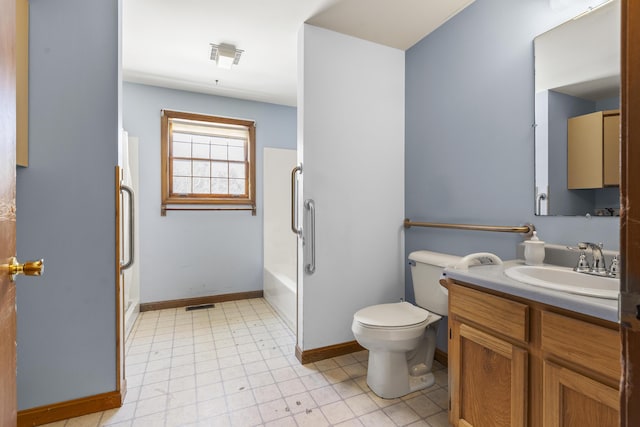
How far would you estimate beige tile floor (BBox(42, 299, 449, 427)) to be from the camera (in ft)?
5.22

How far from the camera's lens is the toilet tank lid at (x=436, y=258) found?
74.0 inches

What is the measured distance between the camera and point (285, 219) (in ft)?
12.4

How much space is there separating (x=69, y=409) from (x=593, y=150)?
285 centimetres

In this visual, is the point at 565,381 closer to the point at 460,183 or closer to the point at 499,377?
the point at 499,377

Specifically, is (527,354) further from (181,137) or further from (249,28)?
(181,137)

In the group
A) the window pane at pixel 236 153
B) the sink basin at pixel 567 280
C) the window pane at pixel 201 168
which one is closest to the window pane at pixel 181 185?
the window pane at pixel 201 168

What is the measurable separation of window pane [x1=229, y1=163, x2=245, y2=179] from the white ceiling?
0.98 metres

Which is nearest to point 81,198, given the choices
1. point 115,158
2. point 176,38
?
point 115,158

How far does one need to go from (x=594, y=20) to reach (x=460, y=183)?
976 mm

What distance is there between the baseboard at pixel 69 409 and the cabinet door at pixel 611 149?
2.63 metres

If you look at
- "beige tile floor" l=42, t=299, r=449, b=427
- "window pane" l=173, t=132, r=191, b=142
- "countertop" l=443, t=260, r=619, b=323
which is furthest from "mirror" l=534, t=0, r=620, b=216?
"window pane" l=173, t=132, r=191, b=142

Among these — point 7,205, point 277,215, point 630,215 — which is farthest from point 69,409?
point 277,215

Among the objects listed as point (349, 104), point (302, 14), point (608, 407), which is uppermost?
point (302, 14)

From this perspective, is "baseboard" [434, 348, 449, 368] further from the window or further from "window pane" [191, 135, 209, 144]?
"window pane" [191, 135, 209, 144]
